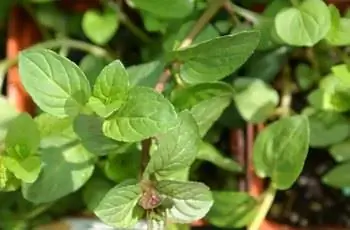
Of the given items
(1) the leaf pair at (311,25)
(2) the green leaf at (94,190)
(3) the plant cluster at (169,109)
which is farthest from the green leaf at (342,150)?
(2) the green leaf at (94,190)

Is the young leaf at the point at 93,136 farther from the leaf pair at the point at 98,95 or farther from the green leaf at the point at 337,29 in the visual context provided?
the green leaf at the point at 337,29

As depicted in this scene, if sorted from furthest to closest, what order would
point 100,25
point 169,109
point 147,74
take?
point 100,25 < point 147,74 < point 169,109

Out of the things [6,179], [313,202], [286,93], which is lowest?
[313,202]

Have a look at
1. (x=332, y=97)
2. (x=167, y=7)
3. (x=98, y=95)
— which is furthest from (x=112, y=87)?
(x=332, y=97)

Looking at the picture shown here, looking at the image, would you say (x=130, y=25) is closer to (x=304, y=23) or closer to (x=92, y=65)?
(x=92, y=65)

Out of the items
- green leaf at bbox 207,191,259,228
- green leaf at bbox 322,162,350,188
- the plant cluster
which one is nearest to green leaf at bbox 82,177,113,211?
the plant cluster

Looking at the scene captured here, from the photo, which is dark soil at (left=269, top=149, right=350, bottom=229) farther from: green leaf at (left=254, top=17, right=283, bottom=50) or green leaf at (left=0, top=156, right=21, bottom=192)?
green leaf at (left=0, top=156, right=21, bottom=192)
